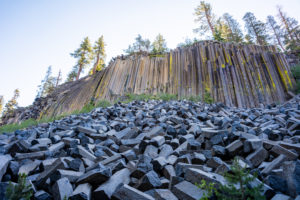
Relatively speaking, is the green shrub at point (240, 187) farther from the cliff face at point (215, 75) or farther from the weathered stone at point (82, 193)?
the cliff face at point (215, 75)

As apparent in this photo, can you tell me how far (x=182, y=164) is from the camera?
4.57 feet

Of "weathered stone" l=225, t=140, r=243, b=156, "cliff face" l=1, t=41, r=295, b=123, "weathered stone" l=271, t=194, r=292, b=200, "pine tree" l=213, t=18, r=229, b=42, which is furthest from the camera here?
"pine tree" l=213, t=18, r=229, b=42

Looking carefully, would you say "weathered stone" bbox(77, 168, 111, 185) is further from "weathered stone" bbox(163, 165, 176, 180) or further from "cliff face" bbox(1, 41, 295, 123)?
"cliff face" bbox(1, 41, 295, 123)

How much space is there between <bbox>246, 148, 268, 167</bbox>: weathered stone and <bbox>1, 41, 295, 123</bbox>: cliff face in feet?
13.7

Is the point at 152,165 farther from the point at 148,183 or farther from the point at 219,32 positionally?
the point at 219,32

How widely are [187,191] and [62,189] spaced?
90 cm

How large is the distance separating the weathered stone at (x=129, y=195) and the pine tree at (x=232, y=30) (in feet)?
85.0

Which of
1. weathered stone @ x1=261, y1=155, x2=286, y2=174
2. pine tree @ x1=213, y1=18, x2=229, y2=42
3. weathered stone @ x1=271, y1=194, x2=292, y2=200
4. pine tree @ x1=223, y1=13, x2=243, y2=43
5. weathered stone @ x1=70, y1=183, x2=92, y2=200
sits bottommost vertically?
weathered stone @ x1=70, y1=183, x2=92, y2=200

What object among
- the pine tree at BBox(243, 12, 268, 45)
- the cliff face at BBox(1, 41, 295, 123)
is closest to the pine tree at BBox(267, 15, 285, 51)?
the pine tree at BBox(243, 12, 268, 45)

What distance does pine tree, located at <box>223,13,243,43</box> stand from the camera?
23095 millimetres

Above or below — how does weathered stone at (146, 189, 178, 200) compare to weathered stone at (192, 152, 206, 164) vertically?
below

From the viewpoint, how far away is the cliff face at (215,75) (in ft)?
18.6

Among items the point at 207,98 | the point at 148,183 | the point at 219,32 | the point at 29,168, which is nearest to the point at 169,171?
the point at 148,183

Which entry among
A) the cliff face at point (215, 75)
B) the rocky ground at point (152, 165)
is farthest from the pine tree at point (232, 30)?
the rocky ground at point (152, 165)
